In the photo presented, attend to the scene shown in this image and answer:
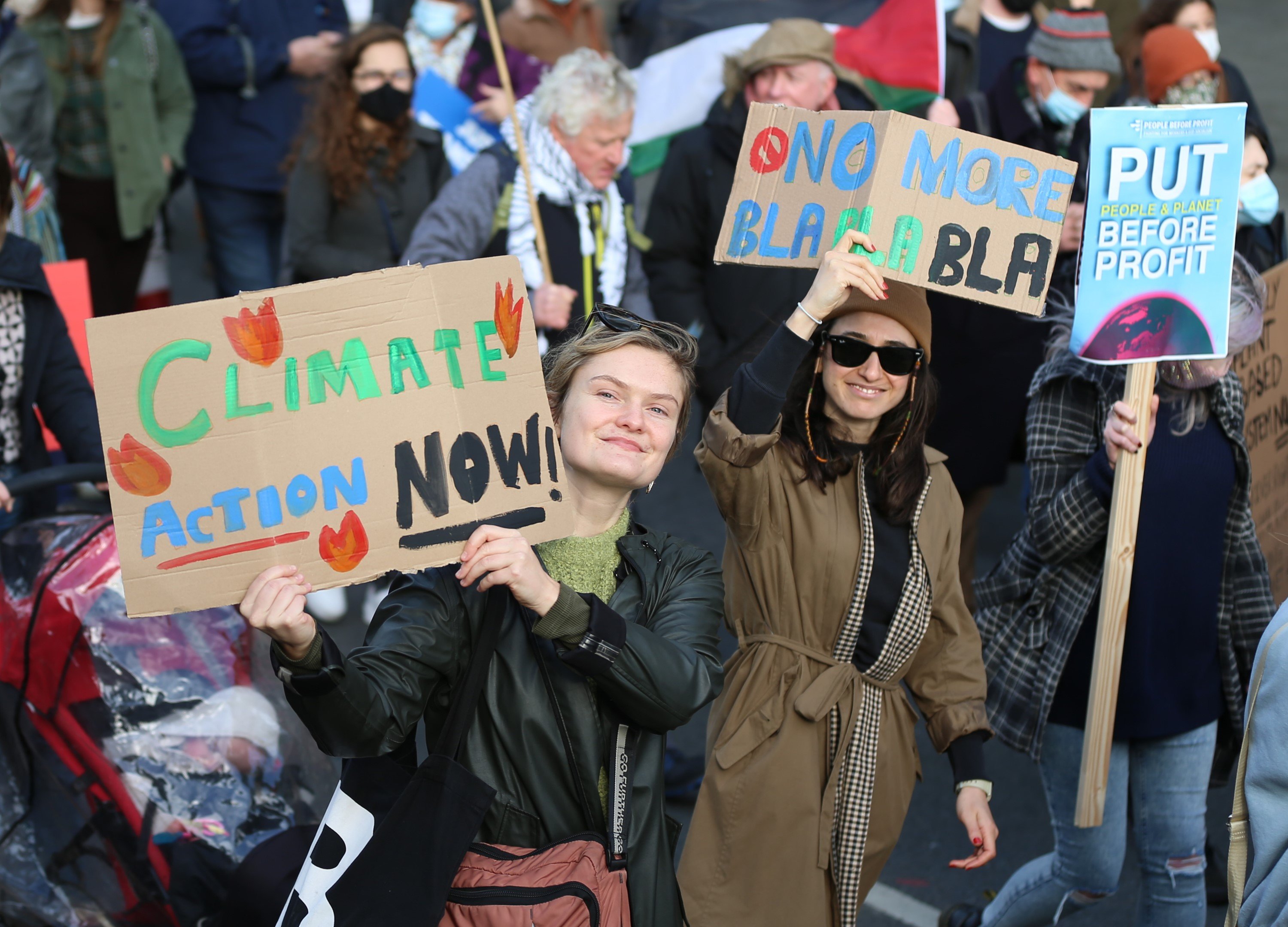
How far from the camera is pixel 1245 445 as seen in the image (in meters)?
3.42

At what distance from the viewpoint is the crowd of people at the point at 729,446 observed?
2311 millimetres

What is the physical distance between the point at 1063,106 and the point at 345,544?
13.8 ft

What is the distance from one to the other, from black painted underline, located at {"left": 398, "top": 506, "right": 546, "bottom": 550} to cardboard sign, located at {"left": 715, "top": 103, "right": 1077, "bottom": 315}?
850 mm

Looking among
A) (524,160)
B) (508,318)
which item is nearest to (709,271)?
(524,160)

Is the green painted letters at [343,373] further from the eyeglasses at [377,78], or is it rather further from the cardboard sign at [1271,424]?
the eyeglasses at [377,78]

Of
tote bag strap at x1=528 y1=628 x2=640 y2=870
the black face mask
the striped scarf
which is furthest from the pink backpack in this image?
the black face mask

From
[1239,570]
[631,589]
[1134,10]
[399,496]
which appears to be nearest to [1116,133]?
[1239,570]

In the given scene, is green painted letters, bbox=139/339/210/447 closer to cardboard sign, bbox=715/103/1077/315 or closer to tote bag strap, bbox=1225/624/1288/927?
cardboard sign, bbox=715/103/1077/315

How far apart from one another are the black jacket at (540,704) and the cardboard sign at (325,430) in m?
0.12

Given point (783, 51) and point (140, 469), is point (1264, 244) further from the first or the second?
point (140, 469)

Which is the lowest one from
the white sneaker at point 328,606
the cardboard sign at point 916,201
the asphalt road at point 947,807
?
the asphalt road at point 947,807

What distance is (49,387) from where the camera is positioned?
12.5ft

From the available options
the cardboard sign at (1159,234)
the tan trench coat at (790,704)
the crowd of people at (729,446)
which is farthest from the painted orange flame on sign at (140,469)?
the cardboard sign at (1159,234)

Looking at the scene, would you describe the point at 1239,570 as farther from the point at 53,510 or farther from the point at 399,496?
the point at 53,510
